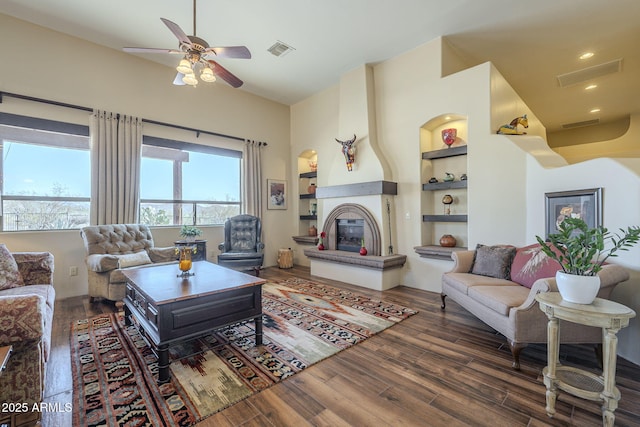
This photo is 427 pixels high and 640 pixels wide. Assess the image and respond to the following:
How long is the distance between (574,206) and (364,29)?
352 centimetres

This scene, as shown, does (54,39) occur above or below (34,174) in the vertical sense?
above

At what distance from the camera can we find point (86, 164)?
4277 mm

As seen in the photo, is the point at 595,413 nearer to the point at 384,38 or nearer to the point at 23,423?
the point at 23,423

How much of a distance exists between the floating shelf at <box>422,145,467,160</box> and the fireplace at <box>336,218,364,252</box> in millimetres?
1553

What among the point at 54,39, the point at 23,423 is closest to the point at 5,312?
the point at 23,423

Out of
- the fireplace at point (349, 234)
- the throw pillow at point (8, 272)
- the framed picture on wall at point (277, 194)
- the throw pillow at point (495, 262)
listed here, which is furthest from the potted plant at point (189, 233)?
the throw pillow at point (495, 262)

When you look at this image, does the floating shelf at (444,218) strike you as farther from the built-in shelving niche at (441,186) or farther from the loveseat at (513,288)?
the loveseat at (513,288)

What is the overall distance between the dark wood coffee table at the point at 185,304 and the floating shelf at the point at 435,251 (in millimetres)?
2811

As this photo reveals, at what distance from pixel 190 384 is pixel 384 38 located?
496cm

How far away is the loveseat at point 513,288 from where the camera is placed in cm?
210

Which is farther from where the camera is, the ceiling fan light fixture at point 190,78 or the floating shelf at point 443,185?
the floating shelf at point 443,185

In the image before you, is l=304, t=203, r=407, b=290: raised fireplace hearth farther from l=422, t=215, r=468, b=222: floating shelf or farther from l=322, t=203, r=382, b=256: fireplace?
l=422, t=215, r=468, b=222: floating shelf

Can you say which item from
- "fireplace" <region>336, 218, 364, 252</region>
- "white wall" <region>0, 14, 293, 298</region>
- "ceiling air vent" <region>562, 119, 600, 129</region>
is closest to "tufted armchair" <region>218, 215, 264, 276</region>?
"white wall" <region>0, 14, 293, 298</region>

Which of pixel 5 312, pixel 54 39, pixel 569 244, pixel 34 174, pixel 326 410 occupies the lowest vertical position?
→ pixel 326 410
